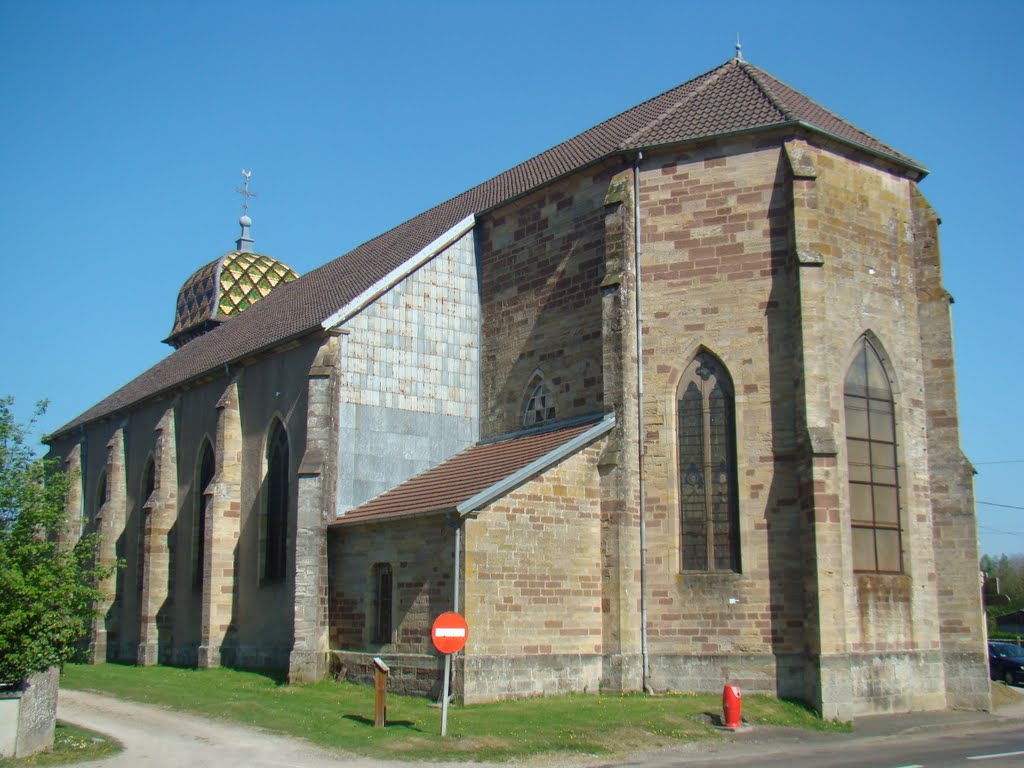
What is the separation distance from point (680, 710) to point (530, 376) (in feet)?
28.7

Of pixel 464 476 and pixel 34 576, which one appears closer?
pixel 34 576

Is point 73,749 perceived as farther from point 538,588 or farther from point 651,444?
point 651,444

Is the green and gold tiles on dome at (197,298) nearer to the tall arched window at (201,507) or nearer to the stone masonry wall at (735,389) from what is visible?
the tall arched window at (201,507)

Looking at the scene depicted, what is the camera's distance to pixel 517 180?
27.1 m

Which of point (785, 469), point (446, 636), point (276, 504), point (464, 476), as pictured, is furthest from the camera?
point (276, 504)

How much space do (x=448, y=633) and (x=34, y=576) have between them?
225 inches

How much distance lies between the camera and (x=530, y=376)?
23.6m

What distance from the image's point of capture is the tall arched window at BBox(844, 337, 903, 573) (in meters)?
19.7

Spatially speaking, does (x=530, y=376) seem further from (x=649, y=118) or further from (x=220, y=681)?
(x=220, y=681)

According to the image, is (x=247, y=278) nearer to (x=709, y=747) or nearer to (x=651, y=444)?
(x=651, y=444)

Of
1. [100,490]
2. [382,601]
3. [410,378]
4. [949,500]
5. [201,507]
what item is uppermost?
[410,378]

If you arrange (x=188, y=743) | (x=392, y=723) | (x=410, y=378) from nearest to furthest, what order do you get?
→ (x=188, y=743)
(x=392, y=723)
(x=410, y=378)

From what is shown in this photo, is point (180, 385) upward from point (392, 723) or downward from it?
upward

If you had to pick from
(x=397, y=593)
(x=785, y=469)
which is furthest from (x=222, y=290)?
(x=785, y=469)
